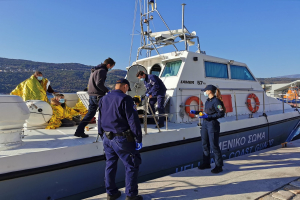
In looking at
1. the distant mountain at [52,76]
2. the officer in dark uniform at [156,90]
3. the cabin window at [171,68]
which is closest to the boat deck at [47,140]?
the officer in dark uniform at [156,90]

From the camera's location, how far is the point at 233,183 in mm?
2928

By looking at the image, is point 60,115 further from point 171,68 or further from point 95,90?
point 171,68

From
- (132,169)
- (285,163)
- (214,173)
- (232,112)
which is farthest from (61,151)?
(232,112)

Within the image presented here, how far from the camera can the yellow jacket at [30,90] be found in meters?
4.34

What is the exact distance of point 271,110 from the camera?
24.2ft

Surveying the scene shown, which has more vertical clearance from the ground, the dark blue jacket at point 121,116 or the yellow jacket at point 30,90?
the yellow jacket at point 30,90

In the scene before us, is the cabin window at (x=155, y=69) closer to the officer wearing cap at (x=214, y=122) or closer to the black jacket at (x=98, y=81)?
the black jacket at (x=98, y=81)

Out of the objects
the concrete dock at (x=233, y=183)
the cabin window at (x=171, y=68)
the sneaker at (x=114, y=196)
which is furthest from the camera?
the cabin window at (x=171, y=68)

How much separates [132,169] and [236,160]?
2530mm

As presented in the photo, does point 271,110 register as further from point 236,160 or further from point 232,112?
point 236,160

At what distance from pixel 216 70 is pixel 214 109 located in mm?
3000

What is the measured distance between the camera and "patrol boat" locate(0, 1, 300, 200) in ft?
9.07

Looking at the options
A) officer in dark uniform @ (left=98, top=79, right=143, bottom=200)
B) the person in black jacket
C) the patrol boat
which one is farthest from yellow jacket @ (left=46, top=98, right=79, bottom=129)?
officer in dark uniform @ (left=98, top=79, right=143, bottom=200)

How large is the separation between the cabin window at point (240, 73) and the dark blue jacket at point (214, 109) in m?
3.48
